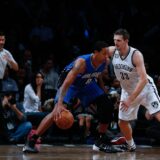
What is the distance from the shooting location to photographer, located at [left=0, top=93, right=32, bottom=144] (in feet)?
40.2

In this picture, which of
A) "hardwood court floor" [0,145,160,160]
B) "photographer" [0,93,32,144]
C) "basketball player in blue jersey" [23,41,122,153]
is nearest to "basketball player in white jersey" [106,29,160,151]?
"basketball player in blue jersey" [23,41,122,153]

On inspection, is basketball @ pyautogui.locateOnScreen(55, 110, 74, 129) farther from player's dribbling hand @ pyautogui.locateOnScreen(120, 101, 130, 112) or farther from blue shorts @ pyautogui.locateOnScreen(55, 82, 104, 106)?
player's dribbling hand @ pyautogui.locateOnScreen(120, 101, 130, 112)

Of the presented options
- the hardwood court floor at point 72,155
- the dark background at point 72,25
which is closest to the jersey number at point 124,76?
the hardwood court floor at point 72,155

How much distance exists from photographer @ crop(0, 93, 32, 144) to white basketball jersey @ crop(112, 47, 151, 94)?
3.06m

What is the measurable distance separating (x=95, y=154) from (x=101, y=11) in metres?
7.37

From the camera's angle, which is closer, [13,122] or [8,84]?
[13,122]

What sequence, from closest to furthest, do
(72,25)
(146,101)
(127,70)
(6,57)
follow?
(127,70)
(146,101)
(6,57)
(72,25)

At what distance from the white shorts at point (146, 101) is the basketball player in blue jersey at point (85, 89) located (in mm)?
289

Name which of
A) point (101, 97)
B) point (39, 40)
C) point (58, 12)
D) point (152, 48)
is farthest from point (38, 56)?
point (101, 97)

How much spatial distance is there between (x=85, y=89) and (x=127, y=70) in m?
0.70

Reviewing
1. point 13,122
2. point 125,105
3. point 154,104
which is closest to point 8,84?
point 13,122

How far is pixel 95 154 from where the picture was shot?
9695mm

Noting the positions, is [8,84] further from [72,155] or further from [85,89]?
[72,155]

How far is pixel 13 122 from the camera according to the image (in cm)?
1258
